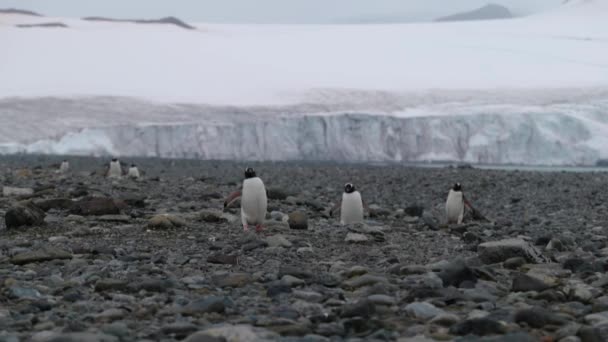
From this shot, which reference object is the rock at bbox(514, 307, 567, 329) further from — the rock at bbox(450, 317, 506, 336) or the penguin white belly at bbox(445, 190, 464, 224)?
the penguin white belly at bbox(445, 190, 464, 224)

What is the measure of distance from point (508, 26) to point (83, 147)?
26.3 meters


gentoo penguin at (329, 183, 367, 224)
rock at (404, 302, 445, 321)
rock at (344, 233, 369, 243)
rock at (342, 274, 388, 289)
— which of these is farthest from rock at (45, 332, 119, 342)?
gentoo penguin at (329, 183, 367, 224)

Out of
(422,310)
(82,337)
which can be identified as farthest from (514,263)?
(82,337)

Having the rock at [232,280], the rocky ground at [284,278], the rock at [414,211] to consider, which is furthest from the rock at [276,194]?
the rock at [232,280]

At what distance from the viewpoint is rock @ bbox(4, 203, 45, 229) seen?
5.11 m

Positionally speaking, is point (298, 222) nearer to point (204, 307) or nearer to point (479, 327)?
point (204, 307)

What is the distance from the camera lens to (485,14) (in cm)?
8288

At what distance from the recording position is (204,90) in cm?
3017

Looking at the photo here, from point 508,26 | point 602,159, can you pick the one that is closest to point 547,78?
point 602,159

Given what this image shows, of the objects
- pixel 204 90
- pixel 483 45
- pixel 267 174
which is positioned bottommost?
pixel 267 174

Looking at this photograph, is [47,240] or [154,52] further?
[154,52]

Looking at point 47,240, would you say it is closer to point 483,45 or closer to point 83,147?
point 83,147

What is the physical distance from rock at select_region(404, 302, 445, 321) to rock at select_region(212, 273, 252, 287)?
805mm

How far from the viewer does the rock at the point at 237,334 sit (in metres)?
2.38
